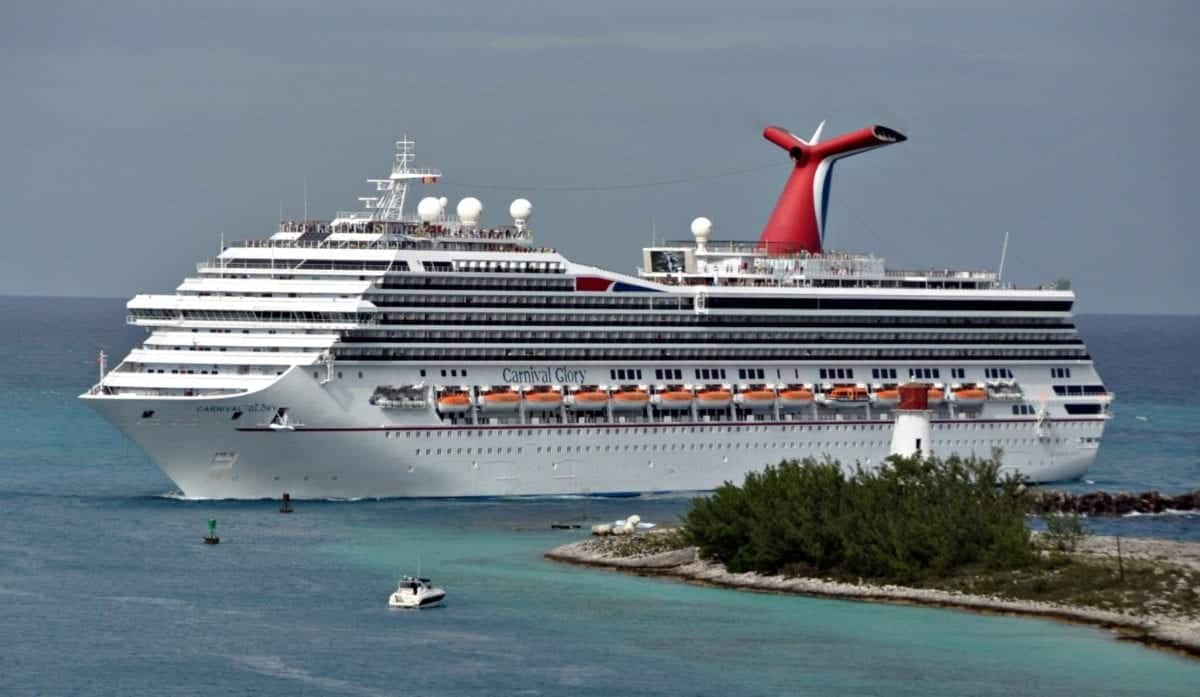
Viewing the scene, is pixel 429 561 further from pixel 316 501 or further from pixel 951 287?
pixel 951 287

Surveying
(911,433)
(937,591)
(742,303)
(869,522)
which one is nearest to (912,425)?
(911,433)

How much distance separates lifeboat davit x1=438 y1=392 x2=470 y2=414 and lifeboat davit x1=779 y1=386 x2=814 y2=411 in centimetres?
1166

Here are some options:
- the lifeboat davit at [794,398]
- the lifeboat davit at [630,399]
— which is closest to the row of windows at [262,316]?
the lifeboat davit at [630,399]

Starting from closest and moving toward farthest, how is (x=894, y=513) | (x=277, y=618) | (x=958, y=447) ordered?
(x=277, y=618) < (x=894, y=513) < (x=958, y=447)

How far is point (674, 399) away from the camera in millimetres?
83188

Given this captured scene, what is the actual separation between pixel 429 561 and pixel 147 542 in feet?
26.1

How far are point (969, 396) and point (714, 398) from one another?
1024 cm

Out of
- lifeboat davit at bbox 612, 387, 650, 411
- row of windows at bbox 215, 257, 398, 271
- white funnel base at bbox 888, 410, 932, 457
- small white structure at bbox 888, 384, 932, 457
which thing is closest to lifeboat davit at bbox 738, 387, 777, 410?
lifeboat davit at bbox 612, 387, 650, 411

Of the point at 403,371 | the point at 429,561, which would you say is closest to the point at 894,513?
the point at 429,561

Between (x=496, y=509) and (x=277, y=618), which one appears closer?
(x=277, y=618)

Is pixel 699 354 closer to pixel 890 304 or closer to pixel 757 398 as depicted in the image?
pixel 757 398

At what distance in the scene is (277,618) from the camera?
59.5m

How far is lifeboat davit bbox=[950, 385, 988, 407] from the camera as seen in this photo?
291 ft

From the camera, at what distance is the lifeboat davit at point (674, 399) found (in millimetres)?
82938
